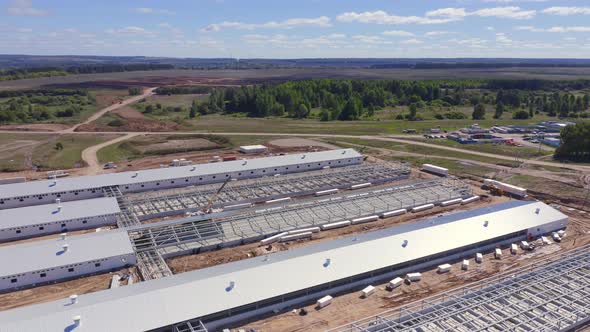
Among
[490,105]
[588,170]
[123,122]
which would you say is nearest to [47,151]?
[123,122]

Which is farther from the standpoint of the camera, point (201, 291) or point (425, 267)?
point (425, 267)

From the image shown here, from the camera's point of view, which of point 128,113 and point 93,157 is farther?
point 128,113

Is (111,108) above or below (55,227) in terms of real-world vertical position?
above

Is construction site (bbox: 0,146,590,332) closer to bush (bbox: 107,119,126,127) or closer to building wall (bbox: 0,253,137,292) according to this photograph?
building wall (bbox: 0,253,137,292)

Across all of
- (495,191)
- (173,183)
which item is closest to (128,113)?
(173,183)

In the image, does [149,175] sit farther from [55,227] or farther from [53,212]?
[55,227]

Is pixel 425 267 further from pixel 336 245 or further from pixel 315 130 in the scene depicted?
pixel 315 130

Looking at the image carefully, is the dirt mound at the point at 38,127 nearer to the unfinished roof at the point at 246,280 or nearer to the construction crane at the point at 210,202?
the construction crane at the point at 210,202
